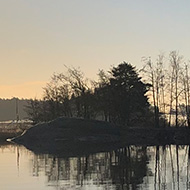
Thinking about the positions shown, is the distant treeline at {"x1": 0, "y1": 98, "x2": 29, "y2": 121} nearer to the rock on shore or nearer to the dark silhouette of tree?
the dark silhouette of tree

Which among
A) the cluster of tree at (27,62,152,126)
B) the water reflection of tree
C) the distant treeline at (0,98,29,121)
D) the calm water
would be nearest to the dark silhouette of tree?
the cluster of tree at (27,62,152,126)

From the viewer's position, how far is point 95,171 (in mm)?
22406

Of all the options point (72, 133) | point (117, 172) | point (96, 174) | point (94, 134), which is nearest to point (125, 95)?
point (94, 134)

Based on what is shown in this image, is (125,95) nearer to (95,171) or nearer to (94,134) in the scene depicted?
(94,134)

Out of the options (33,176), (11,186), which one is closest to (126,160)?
(33,176)

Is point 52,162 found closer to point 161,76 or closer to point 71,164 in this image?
point 71,164

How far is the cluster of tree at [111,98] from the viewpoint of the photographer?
5841 cm

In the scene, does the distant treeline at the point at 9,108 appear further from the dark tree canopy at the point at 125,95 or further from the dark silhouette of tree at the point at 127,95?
the dark silhouette of tree at the point at 127,95

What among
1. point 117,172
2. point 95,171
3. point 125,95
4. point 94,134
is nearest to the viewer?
point 117,172

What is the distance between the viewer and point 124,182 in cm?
1834

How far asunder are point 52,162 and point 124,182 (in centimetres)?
976

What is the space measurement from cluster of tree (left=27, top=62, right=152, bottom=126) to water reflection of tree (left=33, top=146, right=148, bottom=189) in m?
29.0

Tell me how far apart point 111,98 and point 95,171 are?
3643cm

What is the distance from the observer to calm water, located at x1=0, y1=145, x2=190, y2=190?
17781 mm
